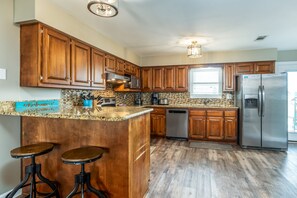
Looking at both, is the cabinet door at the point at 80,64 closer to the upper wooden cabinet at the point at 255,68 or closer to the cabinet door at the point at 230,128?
the cabinet door at the point at 230,128

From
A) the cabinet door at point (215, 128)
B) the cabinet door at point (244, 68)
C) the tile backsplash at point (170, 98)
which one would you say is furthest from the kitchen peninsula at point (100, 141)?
the cabinet door at point (244, 68)

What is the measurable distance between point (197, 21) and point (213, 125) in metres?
2.78

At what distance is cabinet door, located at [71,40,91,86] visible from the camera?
276cm

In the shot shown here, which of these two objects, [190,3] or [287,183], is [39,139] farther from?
[287,183]

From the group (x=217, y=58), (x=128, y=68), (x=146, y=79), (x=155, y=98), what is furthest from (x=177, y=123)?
(x=217, y=58)

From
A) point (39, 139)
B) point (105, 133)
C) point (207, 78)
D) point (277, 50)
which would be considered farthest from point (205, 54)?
point (39, 139)

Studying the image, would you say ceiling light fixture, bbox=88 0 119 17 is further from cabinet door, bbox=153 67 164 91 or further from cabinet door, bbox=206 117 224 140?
cabinet door, bbox=206 117 224 140

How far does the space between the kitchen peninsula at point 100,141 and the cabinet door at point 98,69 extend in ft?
4.37

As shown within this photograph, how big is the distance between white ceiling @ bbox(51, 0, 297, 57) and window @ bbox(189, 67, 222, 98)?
3.57 ft

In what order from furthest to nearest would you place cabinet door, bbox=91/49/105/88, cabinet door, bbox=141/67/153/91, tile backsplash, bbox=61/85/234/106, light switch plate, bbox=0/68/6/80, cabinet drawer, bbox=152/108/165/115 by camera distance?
cabinet door, bbox=141/67/153/91 → cabinet drawer, bbox=152/108/165/115 → tile backsplash, bbox=61/85/234/106 → cabinet door, bbox=91/49/105/88 → light switch plate, bbox=0/68/6/80

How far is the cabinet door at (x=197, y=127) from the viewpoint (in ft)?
15.3

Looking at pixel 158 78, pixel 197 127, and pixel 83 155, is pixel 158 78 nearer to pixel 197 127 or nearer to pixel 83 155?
pixel 197 127

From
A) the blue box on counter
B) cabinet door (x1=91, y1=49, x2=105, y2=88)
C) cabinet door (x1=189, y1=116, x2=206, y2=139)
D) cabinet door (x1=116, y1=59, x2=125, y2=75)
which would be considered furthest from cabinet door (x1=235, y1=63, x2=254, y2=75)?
the blue box on counter

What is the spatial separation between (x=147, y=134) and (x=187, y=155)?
64.2 inches
